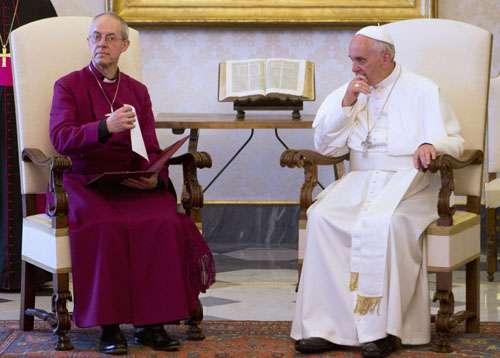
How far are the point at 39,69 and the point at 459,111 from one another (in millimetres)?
2009

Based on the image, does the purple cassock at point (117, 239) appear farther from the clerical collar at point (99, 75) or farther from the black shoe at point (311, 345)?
the black shoe at point (311, 345)

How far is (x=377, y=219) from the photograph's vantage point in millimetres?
4547

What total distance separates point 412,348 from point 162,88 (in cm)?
353

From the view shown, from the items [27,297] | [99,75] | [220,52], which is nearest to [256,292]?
[27,297]

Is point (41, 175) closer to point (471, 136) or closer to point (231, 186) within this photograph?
point (471, 136)

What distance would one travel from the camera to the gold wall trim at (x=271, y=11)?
24.1ft

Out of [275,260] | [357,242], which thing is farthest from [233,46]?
[357,242]

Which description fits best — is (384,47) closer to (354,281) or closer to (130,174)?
(354,281)

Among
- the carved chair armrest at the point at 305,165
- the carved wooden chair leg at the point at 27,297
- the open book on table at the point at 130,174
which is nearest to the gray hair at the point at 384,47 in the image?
the carved chair armrest at the point at 305,165

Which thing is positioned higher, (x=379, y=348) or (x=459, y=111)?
(x=459, y=111)

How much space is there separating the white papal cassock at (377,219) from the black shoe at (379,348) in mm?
28

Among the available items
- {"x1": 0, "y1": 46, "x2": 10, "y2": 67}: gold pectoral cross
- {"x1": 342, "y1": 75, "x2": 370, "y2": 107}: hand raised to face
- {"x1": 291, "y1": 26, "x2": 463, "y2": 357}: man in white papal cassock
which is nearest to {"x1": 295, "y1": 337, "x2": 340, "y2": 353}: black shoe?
{"x1": 291, "y1": 26, "x2": 463, "y2": 357}: man in white papal cassock

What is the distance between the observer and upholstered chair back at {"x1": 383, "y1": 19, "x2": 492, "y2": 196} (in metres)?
5.09

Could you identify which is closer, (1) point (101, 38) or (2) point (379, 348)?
(2) point (379, 348)
